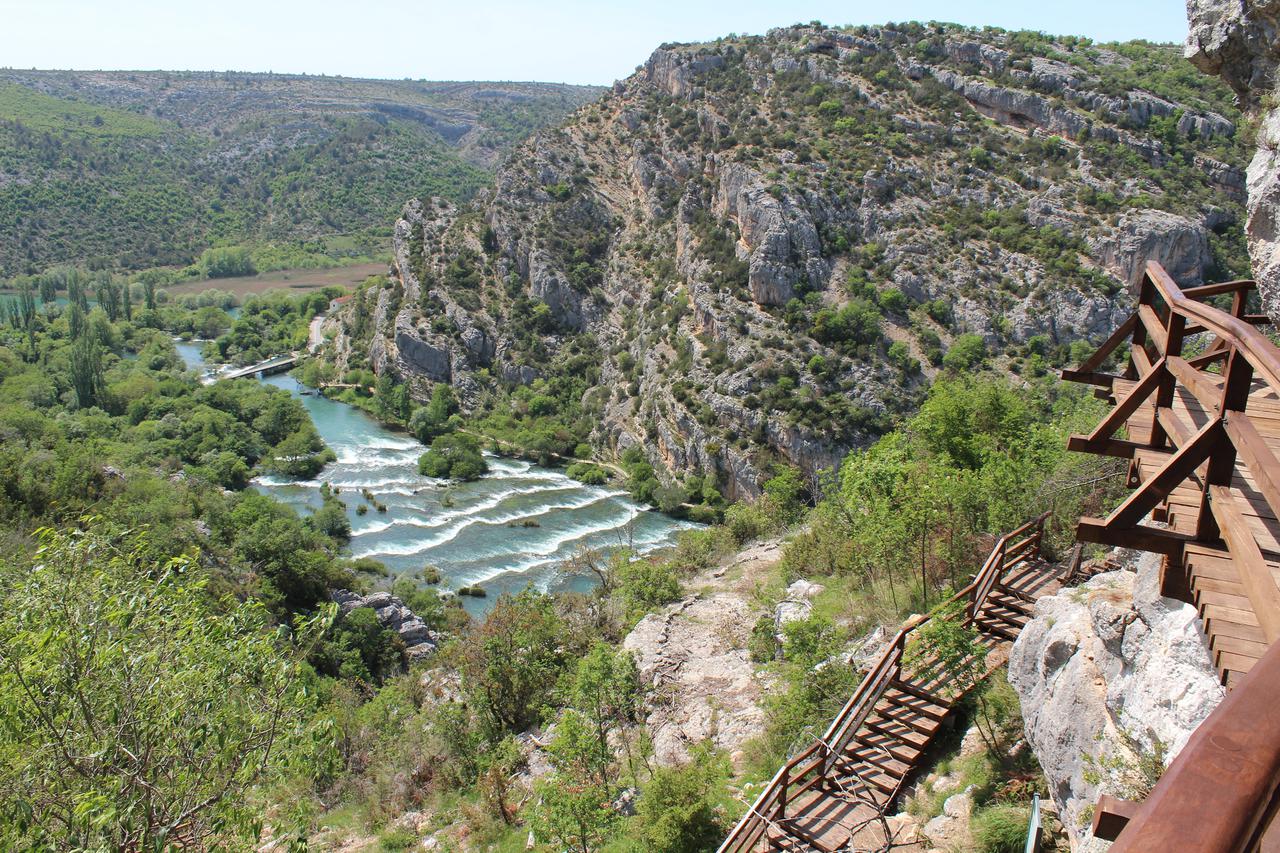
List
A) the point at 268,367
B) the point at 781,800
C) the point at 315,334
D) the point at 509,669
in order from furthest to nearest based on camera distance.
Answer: the point at 315,334
the point at 268,367
the point at 509,669
the point at 781,800

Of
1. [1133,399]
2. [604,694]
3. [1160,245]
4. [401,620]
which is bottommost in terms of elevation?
[401,620]

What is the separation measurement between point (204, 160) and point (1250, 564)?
176747mm

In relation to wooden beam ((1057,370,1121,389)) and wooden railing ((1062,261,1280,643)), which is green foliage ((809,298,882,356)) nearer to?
wooden beam ((1057,370,1121,389))

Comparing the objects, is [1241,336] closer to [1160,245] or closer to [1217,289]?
[1217,289]

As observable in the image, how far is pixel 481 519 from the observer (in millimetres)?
49375

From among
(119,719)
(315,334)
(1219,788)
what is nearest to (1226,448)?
(1219,788)

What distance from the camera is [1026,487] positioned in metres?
14.5

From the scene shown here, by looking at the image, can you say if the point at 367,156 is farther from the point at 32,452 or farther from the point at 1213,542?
the point at 1213,542

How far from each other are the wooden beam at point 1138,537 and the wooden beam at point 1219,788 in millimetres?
2658

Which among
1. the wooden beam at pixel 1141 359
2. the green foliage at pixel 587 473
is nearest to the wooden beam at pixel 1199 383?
the wooden beam at pixel 1141 359

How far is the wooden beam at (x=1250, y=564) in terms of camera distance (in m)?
2.60

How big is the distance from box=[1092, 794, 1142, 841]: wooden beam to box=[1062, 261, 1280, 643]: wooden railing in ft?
2.70

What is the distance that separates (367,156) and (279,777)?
6468 inches

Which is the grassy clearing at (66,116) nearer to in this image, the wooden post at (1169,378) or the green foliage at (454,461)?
the green foliage at (454,461)
